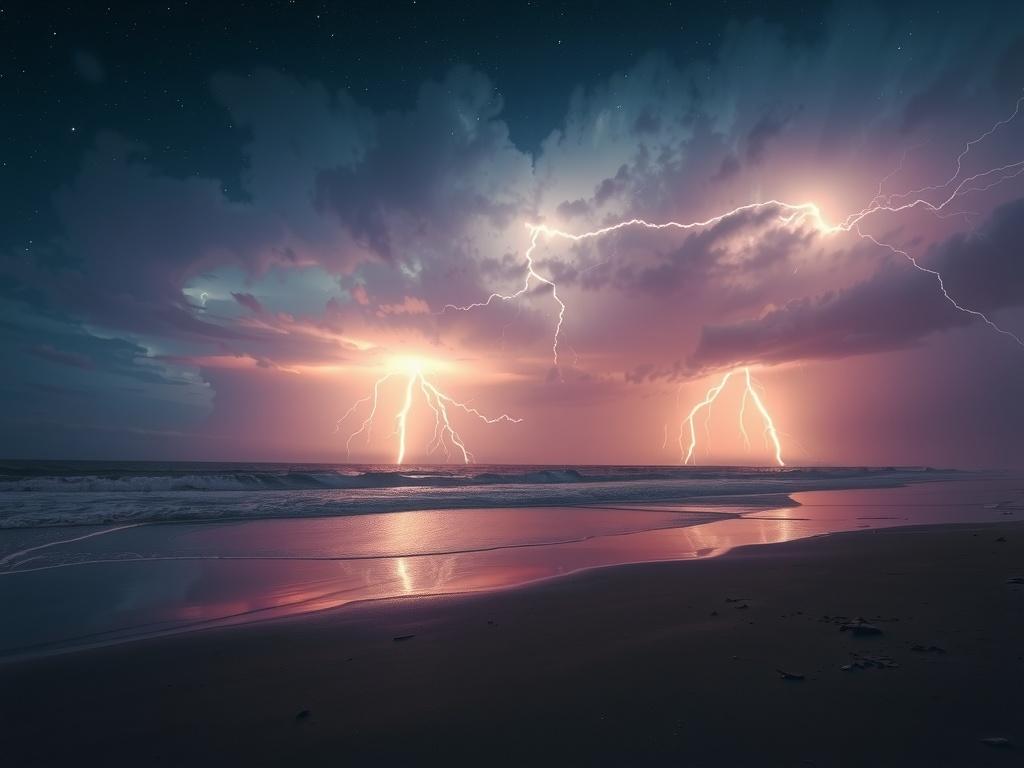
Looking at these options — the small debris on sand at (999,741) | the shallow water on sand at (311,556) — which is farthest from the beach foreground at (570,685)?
the shallow water on sand at (311,556)

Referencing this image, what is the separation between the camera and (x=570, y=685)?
3648 mm

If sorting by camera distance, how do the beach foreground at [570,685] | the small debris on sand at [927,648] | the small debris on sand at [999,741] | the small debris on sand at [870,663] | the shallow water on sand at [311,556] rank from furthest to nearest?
1. the shallow water on sand at [311,556]
2. the small debris on sand at [927,648]
3. the small debris on sand at [870,663]
4. the beach foreground at [570,685]
5. the small debris on sand at [999,741]

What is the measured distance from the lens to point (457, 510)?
1859cm

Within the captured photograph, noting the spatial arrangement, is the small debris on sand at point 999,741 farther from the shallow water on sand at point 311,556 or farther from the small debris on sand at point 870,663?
the shallow water on sand at point 311,556

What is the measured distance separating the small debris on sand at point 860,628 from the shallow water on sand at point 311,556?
4007 millimetres

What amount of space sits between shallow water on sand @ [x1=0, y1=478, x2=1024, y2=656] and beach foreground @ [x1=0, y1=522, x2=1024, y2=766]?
1.13m

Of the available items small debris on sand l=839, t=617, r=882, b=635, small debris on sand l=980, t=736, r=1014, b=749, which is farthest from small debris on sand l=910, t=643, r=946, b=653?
small debris on sand l=980, t=736, r=1014, b=749

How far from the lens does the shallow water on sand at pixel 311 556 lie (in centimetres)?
613

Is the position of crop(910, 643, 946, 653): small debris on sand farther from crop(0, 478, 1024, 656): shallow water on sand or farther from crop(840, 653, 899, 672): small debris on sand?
crop(0, 478, 1024, 656): shallow water on sand

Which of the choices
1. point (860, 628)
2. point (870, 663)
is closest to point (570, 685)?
point (870, 663)

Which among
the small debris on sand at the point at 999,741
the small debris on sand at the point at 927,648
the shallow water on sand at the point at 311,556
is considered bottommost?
the shallow water on sand at the point at 311,556

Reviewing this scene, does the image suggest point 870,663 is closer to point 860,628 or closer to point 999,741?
point 860,628

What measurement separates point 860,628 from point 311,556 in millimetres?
8741

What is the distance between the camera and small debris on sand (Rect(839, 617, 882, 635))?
4367mm
